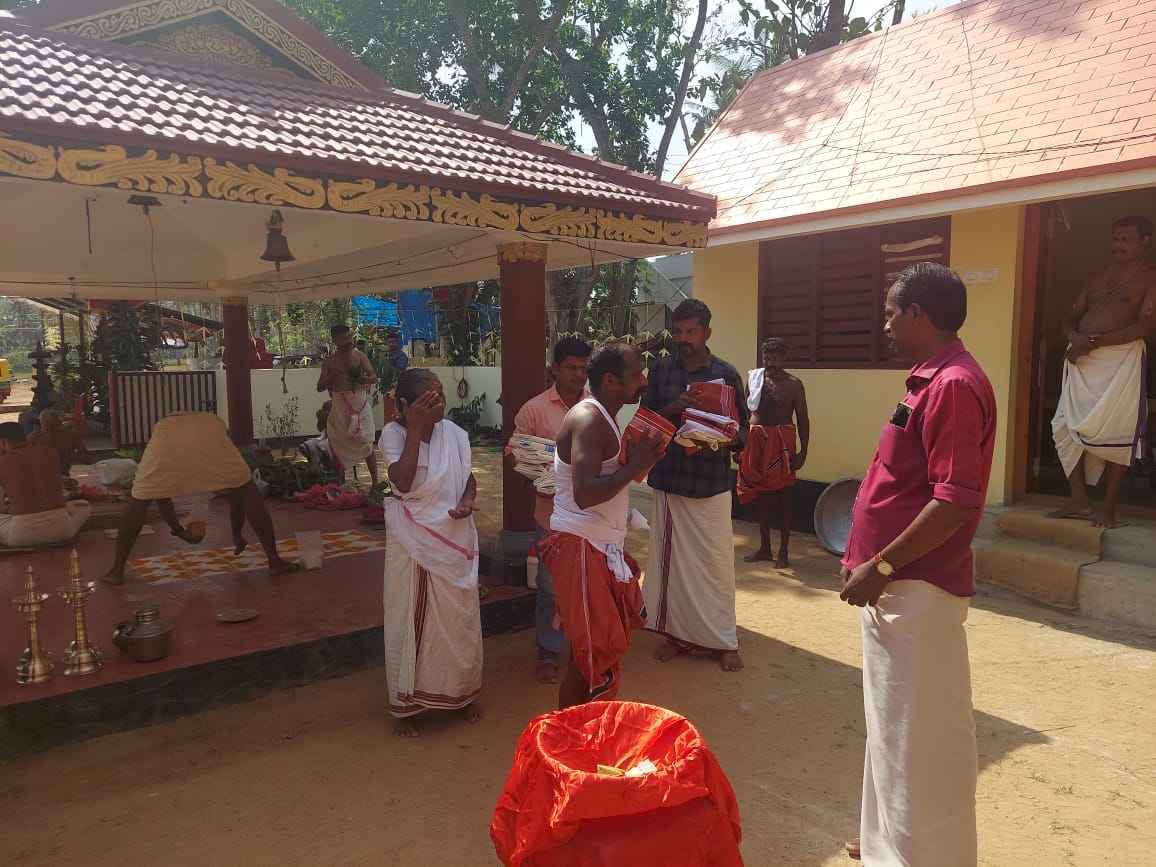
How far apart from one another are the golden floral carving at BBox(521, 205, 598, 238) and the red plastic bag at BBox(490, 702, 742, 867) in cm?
337

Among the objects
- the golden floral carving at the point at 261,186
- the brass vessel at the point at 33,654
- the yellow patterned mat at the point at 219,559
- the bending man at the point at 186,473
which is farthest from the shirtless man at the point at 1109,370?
the brass vessel at the point at 33,654

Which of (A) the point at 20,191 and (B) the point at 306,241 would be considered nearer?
(A) the point at 20,191

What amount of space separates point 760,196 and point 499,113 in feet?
27.9

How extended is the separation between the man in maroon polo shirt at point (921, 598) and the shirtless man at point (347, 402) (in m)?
6.85

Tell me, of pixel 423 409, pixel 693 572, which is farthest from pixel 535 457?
pixel 693 572

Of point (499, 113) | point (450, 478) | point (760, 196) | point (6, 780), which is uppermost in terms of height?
point (499, 113)

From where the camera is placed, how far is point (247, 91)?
4.59 metres

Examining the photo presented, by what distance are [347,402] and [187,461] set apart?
3449mm

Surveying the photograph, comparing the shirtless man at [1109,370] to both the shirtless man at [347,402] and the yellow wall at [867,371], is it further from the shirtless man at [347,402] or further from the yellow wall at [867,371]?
the shirtless man at [347,402]

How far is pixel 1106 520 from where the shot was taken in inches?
216

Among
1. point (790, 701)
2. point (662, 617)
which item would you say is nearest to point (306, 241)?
point (662, 617)

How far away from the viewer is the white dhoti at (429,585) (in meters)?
3.60

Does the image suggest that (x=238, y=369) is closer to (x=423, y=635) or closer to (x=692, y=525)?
(x=423, y=635)

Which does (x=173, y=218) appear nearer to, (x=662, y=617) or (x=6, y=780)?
→ (x=6, y=780)
